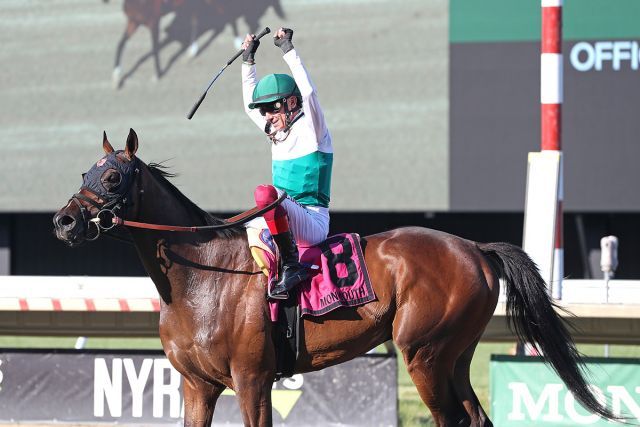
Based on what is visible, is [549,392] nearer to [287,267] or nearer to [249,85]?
[287,267]

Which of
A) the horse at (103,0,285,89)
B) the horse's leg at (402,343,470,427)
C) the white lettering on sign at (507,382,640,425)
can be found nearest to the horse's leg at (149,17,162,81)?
the horse at (103,0,285,89)

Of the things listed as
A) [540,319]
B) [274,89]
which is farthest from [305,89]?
[540,319]

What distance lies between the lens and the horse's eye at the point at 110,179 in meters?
4.38

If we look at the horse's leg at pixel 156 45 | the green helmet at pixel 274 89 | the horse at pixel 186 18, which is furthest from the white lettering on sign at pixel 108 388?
the horse's leg at pixel 156 45

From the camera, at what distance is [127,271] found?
47.4ft

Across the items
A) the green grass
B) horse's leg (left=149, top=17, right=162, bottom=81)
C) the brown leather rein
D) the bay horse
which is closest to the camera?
the brown leather rein

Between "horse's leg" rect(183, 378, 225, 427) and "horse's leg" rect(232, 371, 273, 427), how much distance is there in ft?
0.57

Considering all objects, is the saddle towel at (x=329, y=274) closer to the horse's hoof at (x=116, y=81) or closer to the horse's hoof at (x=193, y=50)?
the horse's hoof at (x=193, y=50)

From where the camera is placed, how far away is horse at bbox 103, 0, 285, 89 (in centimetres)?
1198

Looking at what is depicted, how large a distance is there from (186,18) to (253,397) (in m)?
8.32

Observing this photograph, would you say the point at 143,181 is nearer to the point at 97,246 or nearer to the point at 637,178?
the point at 637,178

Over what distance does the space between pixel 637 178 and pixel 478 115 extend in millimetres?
1878

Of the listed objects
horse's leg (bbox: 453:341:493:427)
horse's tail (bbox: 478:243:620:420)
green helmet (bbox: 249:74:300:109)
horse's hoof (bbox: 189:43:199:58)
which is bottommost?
horse's leg (bbox: 453:341:493:427)

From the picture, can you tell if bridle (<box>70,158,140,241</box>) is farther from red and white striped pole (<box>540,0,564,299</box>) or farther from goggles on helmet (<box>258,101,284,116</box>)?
red and white striped pole (<box>540,0,564,299</box>)
